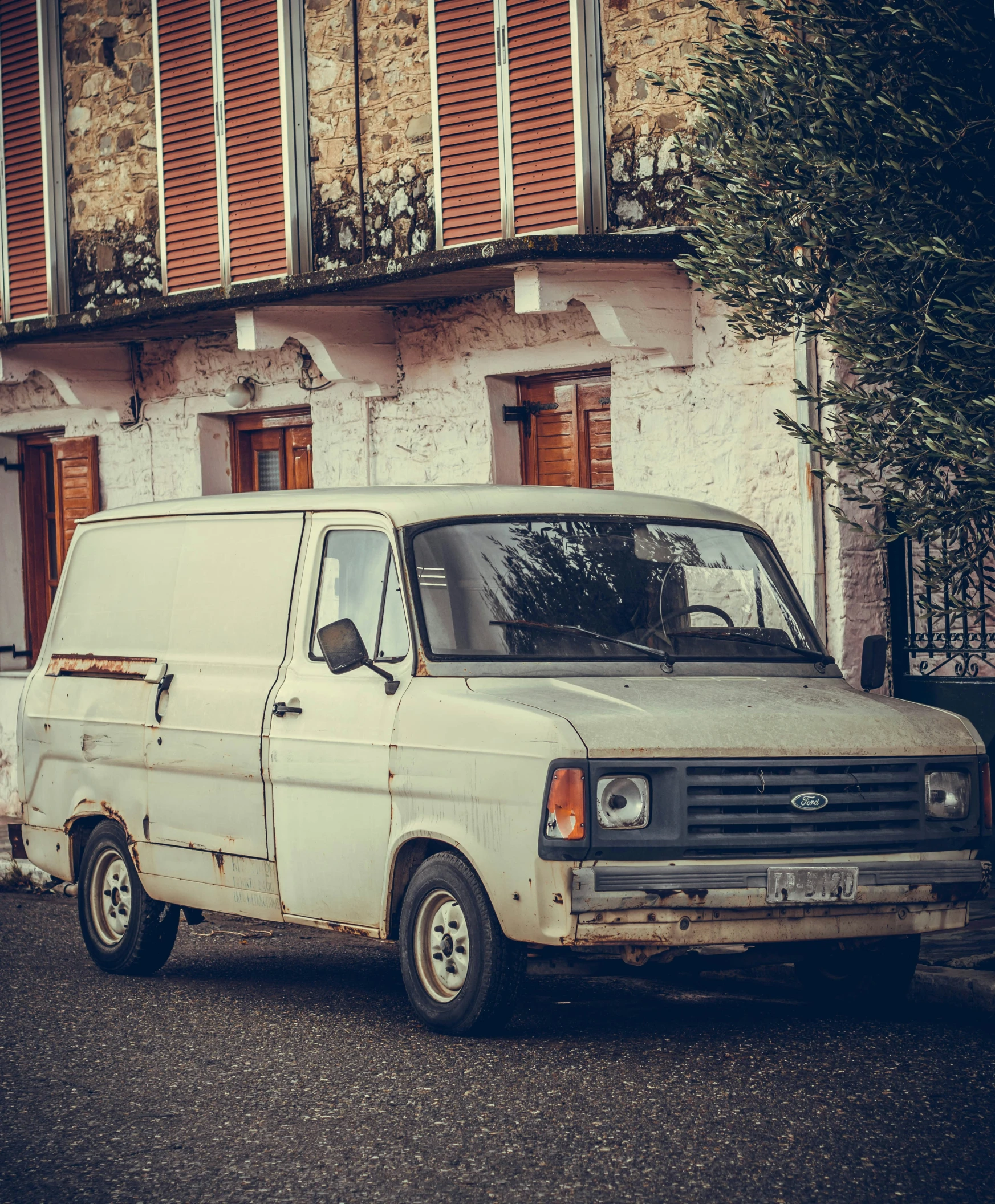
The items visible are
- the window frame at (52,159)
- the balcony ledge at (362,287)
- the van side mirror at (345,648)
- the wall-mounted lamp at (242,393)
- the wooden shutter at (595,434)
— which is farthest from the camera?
the window frame at (52,159)

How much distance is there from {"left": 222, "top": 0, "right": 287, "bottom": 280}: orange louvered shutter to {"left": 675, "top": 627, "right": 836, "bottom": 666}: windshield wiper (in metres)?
6.96

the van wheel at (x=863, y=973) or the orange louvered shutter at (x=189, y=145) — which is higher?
the orange louvered shutter at (x=189, y=145)

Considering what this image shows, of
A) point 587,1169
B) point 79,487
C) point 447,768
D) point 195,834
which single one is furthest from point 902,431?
point 79,487

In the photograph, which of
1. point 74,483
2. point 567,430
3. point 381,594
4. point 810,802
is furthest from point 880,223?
point 74,483

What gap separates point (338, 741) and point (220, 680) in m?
0.94

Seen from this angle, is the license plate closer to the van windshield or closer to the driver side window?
the van windshield

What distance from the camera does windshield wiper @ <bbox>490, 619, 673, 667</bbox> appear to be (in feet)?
22.6

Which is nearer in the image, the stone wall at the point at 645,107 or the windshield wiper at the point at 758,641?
the windshield wiper at the point at 758,641

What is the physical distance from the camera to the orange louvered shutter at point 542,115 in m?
11.5

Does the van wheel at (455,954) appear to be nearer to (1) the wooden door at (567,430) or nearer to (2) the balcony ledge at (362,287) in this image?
(2) the balcony ledge at (362,287)

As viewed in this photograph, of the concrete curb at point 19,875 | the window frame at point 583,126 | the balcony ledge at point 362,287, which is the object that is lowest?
the concrete curb at point 19,875

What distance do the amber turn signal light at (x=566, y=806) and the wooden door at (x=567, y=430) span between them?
616cm

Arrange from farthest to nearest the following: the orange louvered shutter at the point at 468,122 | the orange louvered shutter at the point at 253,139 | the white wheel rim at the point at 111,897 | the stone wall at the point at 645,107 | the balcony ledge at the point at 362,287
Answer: the orange louvered shutter at the point at 253,139, the orange louvered shutter at the point at 468,122, the stone wall at the point at 645,107, the balcony ledge at the point at 362,287, the white wheel rim at the point at 111,897

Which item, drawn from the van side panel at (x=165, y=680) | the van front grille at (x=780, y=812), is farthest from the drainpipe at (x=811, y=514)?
the van front grille at (x=780, y=812)
